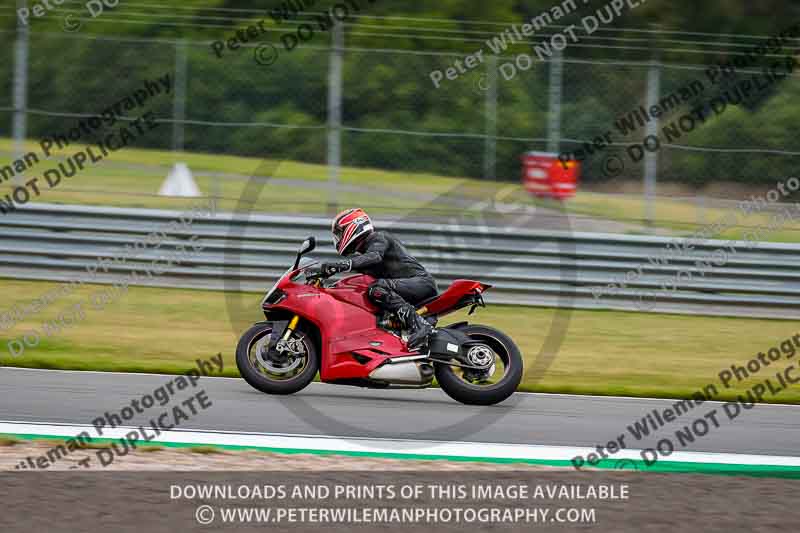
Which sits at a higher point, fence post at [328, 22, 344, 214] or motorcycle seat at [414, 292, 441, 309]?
fence post at [328, 22, 344, 214]

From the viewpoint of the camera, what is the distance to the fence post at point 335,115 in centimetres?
1388

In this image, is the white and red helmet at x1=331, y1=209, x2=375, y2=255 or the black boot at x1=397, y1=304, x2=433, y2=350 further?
the white and red helmet at x1=331, y1=209, x2=375, y2=255

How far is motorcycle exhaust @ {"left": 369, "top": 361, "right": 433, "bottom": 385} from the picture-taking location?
902cm

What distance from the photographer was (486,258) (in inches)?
560

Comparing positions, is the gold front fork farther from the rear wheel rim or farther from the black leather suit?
the rear wheel rim

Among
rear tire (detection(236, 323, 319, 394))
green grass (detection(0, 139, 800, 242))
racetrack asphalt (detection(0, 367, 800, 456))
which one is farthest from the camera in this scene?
green grass (detection(0, 139, 800, 242))

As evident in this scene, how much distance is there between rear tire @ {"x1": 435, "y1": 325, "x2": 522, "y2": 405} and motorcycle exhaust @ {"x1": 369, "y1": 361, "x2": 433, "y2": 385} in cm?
12

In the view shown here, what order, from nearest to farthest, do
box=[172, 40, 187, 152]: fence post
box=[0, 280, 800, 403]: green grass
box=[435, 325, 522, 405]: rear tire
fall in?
box=[435, 325, 522, 405]: rear tire → box=[0, 280, 800, 403]: green grass → box=[172, 40, 187, 152]: fence post

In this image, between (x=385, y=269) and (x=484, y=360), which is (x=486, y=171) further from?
(x=484, y=360)

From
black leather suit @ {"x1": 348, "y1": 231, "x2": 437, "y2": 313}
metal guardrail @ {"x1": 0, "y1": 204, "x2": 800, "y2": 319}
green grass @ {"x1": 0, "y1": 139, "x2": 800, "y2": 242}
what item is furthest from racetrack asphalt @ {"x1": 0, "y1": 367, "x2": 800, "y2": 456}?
green grass @ {"x1": 0, "y1": 139, "x2": 800, "y2": 242}

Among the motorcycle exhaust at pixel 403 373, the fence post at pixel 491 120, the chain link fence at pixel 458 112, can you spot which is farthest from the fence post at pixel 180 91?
the motorcycle exhaust at pixel 403 373

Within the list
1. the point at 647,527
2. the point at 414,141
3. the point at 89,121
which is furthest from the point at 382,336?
the point at 89,121

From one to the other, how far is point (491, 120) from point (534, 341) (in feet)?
9.82

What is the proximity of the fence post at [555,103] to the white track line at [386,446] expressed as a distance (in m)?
6.56
